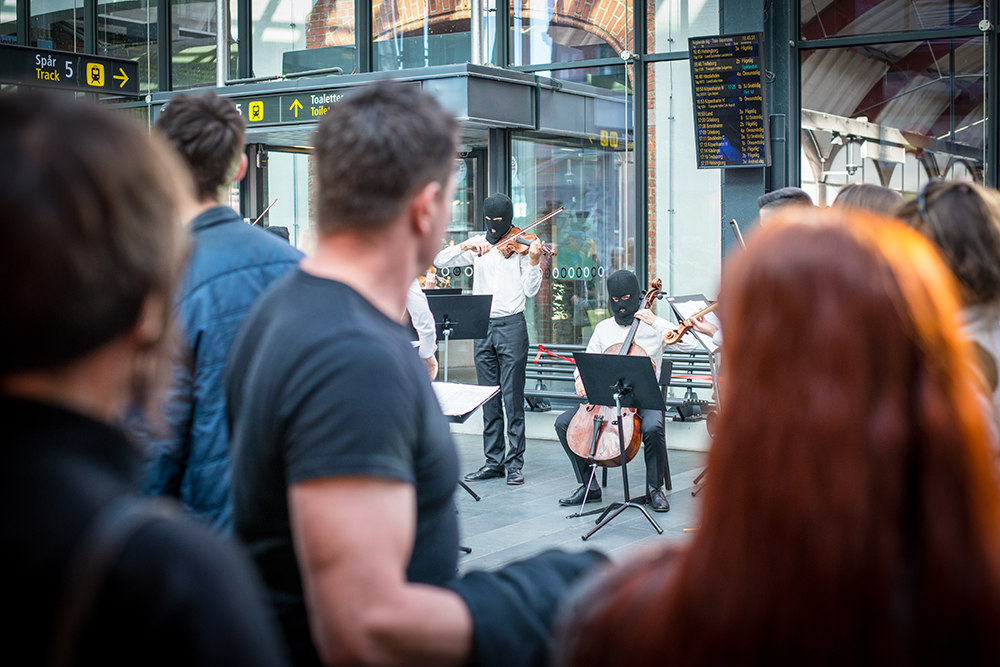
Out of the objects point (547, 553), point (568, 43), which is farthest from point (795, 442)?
point (568, 43)

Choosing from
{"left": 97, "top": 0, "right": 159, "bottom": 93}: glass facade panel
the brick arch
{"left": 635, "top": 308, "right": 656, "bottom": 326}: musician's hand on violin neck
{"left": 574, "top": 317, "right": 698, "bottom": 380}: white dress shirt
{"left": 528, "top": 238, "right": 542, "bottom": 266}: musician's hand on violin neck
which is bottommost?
{"left": 574, "top": 317, "right": 698, "bottom": 380}: white dress shirt

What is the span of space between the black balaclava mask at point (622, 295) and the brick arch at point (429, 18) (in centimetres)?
344

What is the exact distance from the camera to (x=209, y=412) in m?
2.17

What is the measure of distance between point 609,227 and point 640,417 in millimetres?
3486

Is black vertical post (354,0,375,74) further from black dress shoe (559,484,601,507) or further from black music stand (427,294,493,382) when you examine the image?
black dress shoe (559,484,601,507)

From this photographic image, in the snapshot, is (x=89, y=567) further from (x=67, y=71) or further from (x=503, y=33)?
(x=503, y=33)

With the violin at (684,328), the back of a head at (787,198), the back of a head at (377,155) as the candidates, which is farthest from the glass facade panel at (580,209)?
the back of a head at (377,155)

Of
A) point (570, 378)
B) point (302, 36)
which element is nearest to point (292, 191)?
point (302, 36)

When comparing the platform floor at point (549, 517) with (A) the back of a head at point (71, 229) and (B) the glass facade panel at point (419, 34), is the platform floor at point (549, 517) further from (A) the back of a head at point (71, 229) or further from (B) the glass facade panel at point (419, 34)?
(A) the back of a head at point (71, 229)

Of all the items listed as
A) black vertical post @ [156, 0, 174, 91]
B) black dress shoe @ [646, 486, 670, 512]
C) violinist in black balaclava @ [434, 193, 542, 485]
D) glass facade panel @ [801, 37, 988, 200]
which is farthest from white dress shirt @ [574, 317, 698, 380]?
black vertical post @ [156, 0, 174, 91]

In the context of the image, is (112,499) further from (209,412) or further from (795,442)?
(209,412)

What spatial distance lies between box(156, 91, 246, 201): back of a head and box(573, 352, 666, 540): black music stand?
3.74m

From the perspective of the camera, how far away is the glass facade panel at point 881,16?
26.7 feet

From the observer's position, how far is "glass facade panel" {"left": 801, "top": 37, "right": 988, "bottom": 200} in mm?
8211
